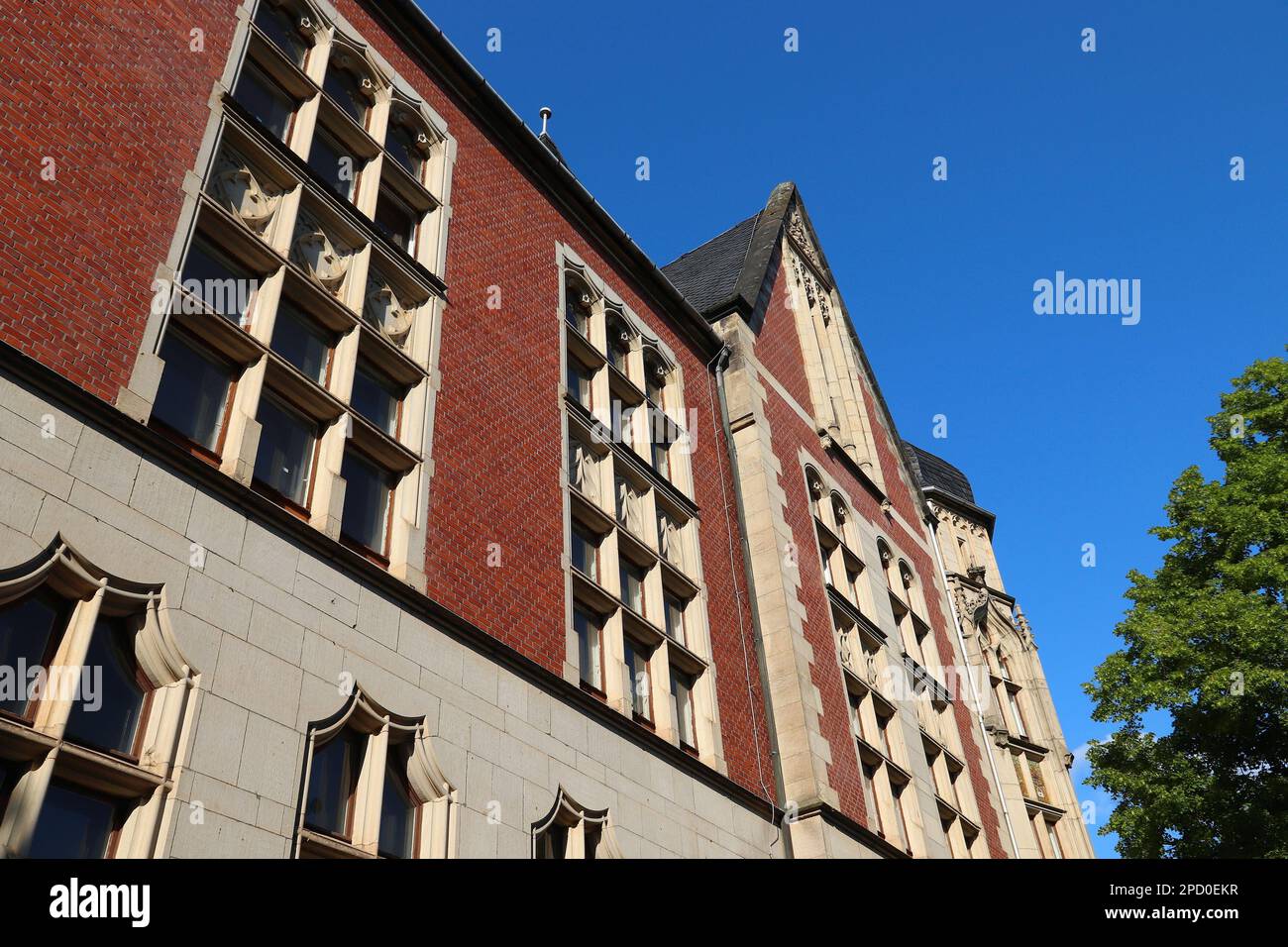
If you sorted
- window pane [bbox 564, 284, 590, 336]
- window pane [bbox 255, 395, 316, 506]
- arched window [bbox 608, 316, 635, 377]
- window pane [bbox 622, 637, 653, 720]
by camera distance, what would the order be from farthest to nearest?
arched window [bbox 608, 316, 635, 377], window pane [bbox 564, 284, 590, 336], window pane [bbox 622, 637, 653, 720], window pane [bbox 255, 395, 316, 506]

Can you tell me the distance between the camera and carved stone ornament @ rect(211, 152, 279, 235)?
39.2 ft

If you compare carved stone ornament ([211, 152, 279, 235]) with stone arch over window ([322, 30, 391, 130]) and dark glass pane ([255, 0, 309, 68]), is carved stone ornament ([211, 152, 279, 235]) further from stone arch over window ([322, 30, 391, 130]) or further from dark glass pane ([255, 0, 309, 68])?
stone arch over window ([322, 30, 391, 130])

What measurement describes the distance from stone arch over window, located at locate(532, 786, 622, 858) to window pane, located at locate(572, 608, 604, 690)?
7.65ft

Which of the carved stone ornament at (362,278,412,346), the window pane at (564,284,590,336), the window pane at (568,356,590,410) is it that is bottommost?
the carved stone ornament at (362,278,412,346)

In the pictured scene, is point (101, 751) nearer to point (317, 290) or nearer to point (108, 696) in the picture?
point (108, 696)

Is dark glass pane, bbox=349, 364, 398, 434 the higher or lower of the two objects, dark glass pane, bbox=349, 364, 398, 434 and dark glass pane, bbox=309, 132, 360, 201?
the lower

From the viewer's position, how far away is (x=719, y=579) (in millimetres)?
18297

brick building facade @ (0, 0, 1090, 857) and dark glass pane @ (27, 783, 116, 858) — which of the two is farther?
brick building facade @ (0, 0, 1090, 857)

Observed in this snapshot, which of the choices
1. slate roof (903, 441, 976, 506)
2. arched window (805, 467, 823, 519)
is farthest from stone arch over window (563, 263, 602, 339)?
slate roof (903, 441, 976, 506)

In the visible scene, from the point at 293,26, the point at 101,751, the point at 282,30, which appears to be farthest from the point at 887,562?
the point at 101,751

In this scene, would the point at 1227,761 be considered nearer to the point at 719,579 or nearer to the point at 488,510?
the point at 719,579

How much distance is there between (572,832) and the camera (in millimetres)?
11445

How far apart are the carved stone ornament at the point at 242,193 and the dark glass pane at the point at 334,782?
19.3 feet
